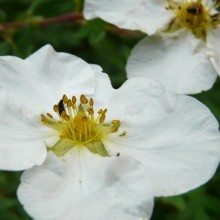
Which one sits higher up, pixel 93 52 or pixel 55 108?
pixel 55 108

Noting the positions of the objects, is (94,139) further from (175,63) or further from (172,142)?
(175,63)

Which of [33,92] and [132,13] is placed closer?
[33,92]

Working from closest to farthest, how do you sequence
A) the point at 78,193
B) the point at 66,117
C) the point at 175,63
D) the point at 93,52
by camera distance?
the point at 78,193, the point at 66,117, the point at 175,63, the point at 93,52

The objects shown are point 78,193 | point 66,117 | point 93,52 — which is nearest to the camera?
point 78,193

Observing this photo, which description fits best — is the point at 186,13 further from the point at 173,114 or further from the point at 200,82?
the point at 173,114

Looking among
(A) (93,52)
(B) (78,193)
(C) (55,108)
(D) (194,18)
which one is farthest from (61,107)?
(A) (93,52)

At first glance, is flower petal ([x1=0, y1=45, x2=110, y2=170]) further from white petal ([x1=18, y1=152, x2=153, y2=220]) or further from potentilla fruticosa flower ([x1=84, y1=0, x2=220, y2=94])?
potentilla fruticosa flower ([x1=84, y1=0, x2=220, y2=94])
